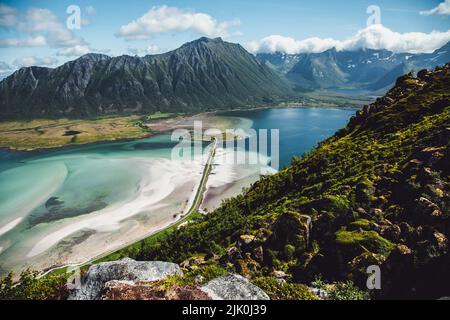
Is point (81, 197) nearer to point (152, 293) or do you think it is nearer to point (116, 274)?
point (116, 274)

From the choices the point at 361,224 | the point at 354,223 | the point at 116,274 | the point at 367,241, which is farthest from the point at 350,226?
the point at 116,274

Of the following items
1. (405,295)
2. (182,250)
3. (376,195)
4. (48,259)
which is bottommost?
(48,259)

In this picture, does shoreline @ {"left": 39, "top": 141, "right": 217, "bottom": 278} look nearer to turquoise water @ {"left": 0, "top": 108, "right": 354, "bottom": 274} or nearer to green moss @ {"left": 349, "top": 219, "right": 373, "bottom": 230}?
turquoise water @ {"left": 0, "top": 108, "right": 354, "bottom": 274}

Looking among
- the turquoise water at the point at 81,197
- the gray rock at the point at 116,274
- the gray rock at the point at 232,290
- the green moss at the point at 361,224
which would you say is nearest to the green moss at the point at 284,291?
the gray rock at the point at 232,290

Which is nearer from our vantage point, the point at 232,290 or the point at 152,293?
the point at 152,293

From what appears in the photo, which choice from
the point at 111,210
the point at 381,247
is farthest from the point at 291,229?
the point at 111,210

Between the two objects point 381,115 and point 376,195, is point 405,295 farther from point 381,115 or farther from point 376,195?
point 381,115
